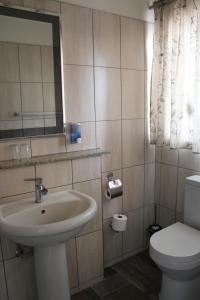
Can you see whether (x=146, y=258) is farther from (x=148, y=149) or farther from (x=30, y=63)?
(x=30, y=63)

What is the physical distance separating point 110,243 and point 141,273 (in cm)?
37

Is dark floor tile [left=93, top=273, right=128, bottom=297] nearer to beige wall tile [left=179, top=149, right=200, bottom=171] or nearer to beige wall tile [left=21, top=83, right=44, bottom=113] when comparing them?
beige wall tile [left=179, top=149, right=200, bottom=171]

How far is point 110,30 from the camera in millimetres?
2037

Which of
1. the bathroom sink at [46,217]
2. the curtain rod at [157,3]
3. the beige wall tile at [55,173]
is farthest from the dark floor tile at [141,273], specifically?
the curtain rod at [157,3]

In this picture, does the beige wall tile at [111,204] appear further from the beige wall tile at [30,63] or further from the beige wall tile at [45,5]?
the beige wall tile at [45,5]

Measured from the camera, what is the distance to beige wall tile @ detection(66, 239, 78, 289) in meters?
1.94

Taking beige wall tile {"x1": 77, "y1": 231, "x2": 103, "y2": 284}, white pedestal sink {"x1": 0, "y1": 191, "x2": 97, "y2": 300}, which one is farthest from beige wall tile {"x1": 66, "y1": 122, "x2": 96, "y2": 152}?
beige wall tile {"x1": 77, "y1": 231, "x2": 103, "y2": 284}

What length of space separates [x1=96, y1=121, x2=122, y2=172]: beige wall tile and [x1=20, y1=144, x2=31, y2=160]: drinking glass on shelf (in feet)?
1.98

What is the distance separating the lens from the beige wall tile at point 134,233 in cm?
244

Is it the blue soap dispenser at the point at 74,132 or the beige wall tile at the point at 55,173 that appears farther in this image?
the blue soap dispenser at the point at 74,132

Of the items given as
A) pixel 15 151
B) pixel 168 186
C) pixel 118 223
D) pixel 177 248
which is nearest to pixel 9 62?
pixel 15 151

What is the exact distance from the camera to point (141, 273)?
224cm

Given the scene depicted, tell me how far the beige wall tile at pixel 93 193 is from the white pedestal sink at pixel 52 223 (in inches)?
6.6


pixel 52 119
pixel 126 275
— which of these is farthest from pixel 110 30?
pixel 126 275
